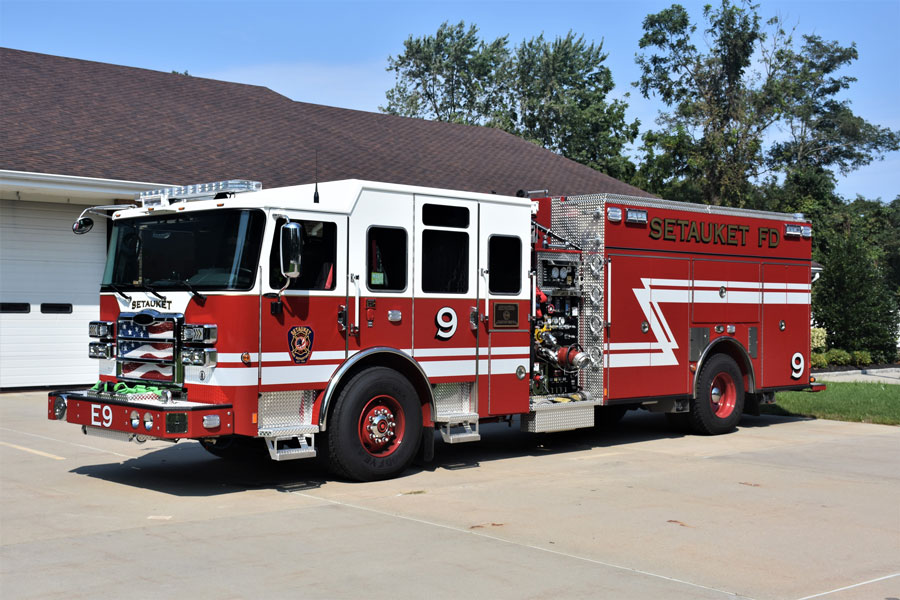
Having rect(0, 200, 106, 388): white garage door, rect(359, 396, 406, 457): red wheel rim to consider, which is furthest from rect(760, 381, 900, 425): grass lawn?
rect(0, 200, 106, 388): white garage door

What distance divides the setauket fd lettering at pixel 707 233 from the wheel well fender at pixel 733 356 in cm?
135

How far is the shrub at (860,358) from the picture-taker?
27766mm

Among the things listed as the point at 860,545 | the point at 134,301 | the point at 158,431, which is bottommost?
the point at 860,545

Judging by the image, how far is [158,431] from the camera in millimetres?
8656

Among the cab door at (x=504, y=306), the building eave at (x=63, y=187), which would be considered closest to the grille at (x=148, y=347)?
the cab door at (x=504, y=306)

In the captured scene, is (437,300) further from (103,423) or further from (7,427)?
(7,427)

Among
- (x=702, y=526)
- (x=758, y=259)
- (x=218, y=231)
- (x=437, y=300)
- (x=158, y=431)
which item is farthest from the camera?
(x=758, y=259)

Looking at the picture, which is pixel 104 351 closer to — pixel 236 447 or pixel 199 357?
pixel 199 357

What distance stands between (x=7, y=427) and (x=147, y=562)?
7.79 metres

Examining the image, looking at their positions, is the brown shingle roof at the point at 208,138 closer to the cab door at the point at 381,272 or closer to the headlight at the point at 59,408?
the headlight at the point at 59,408

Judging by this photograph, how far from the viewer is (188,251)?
371 inches

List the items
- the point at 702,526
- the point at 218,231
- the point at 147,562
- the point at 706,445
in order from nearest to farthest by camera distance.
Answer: the point at 147,562
the point at 702,526
the point at 218,231
the point at 706,445

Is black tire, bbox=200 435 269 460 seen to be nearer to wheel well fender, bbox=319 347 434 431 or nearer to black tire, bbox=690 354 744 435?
wheel well fender, bbox=319 347 434 431

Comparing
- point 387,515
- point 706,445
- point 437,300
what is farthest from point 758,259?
point 387,515
